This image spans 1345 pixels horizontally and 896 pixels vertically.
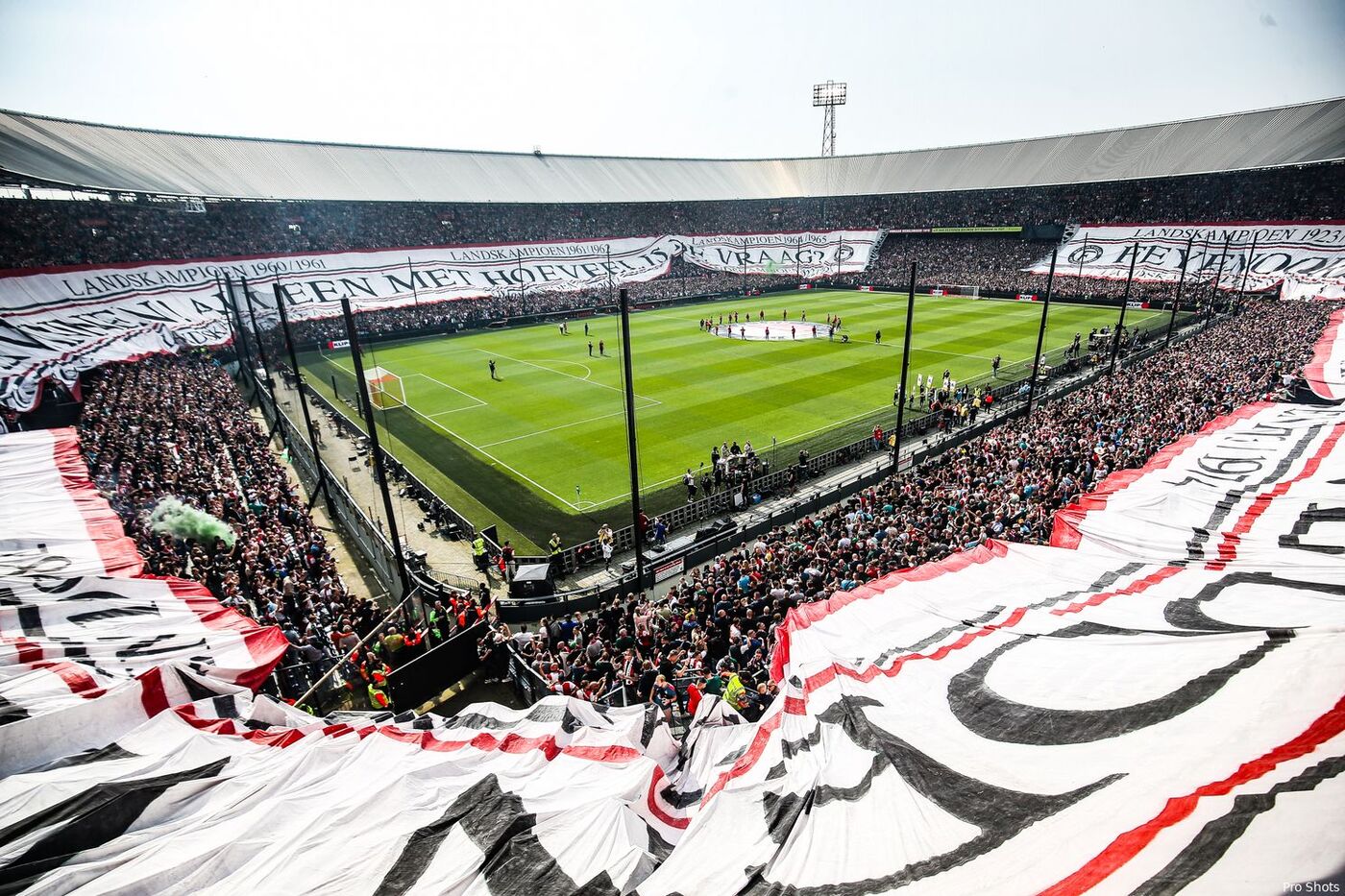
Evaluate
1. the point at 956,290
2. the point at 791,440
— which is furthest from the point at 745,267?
the point at 791,440

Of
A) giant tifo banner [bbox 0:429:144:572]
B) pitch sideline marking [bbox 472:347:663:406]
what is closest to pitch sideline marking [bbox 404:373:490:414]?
pitch sideline marking [bbox 472:347:663:406]

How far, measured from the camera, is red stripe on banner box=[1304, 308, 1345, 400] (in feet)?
57.2

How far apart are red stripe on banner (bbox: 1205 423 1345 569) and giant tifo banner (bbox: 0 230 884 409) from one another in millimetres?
22210

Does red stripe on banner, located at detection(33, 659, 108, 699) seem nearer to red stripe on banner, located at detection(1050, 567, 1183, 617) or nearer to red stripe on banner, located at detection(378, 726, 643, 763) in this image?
red stripe on banner, located at detection(378, 726, 643, 763)

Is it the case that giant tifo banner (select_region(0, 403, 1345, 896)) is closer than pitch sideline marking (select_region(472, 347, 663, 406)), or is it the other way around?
giant tifo banner (select_region(0, 403, 1345, 896))

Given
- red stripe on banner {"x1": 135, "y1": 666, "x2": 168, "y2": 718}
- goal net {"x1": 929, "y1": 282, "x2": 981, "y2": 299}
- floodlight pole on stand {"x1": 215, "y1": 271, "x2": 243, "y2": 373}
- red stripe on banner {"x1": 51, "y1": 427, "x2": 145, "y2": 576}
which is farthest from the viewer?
goal net {"x1": 929, "y1": 282, "x2": 981, "y2": 299}

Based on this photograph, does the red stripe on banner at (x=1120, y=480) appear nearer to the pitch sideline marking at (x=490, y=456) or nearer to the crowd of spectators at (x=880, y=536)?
the crowd of spectators at (x=880, y=536)

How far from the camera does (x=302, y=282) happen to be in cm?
5384

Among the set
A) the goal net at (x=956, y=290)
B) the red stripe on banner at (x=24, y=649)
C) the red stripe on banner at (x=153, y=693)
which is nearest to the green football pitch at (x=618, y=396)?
the goal net at (x=956, y=290)

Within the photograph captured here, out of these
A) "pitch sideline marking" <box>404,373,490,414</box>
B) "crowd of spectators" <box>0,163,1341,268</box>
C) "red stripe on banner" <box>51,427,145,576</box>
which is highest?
"crowd of spectators" <box>0,163,1341,268</box>

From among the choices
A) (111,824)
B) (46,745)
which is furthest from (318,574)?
(111,824)

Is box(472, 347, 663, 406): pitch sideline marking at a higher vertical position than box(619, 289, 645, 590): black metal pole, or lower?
lower

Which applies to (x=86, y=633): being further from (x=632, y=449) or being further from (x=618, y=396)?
(x=618, y=396)

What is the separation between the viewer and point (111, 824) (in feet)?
15.4
